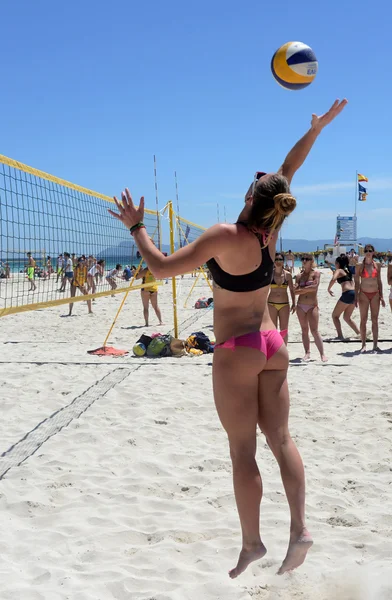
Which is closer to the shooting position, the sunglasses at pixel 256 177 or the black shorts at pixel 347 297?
the sunglasses at pixel 256 177

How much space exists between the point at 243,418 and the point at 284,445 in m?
0.22

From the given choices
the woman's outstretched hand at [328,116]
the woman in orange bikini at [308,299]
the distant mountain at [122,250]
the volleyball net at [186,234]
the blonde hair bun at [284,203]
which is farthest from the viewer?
the volleyball net at [186,234]

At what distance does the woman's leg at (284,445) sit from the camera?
7.26 feet

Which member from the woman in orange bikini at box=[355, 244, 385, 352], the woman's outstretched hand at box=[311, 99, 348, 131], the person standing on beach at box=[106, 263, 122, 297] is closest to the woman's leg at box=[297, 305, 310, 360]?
the woman in orange bikini at box=[355, 244, 385, 352]

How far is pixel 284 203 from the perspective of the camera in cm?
209

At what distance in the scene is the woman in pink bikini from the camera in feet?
6.93

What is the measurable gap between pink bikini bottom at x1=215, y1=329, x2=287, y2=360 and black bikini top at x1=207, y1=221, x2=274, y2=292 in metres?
0.18

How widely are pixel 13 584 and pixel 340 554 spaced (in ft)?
4.86

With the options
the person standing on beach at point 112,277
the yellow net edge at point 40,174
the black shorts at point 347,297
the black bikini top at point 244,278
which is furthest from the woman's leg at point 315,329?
the person standing on beach at point 112,277

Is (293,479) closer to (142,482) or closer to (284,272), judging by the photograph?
(142,482)

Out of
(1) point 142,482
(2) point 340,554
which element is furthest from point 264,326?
(1) point 142,482

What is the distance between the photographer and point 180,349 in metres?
8.05

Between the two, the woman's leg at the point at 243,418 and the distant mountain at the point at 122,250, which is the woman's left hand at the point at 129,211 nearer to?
the woman's leg at the point at 243,418

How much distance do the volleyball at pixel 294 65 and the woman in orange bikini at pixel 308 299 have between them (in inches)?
171
